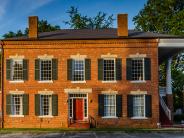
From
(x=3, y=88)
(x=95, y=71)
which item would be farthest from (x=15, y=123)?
(x=95, y=71)

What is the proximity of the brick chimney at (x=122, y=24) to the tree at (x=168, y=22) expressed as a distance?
1614 cm

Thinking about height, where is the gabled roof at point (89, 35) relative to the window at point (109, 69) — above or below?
above

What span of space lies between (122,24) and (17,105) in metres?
11.2

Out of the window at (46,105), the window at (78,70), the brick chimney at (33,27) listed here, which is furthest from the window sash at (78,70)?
the brick chimney at (33,27)

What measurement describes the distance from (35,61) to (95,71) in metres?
5.12

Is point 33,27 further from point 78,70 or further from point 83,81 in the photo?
point 83,81

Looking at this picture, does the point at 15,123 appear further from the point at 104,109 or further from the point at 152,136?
the point at 152,136

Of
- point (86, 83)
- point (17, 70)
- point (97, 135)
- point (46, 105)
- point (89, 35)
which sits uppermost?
point (89, 35)

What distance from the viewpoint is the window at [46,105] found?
35.2 metres

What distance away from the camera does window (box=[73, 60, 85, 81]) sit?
35.4m

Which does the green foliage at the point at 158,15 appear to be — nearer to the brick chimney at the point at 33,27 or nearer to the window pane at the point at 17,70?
the brick chimney at the point at 33,27

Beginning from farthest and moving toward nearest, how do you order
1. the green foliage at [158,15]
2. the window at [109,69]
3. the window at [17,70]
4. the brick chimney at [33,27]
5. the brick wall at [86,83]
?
the green foliage at [158,15] → the brick chimney at [33,27] → the window at [17,70] → the window at [109,69] → the brick wall at [86,83]

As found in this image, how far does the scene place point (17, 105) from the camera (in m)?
35.5

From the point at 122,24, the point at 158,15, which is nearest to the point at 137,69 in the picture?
the point at 122,24
